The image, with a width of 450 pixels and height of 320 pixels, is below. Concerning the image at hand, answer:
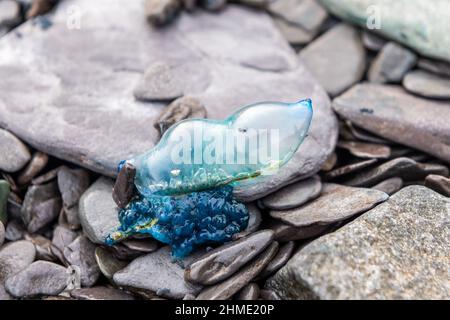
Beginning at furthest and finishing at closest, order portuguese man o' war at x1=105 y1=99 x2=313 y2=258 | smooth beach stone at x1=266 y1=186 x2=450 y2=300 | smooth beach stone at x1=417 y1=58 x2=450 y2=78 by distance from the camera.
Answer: smooth beach stone at x1=417 y1=58 x2=450 y2=78
portuguese man o' war at x1=105 y1=99 x2=313 y2=258
smooth beach stone at x1=266 y1=186 x2=450 y2=300

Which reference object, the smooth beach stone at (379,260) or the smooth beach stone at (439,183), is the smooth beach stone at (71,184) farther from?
the smooth beach stone at (439,183)

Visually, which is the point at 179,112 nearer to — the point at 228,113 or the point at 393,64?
the point at 228,113

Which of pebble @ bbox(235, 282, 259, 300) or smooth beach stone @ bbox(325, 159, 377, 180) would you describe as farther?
smooth beach stone @ bbox(325, 159, 377, 180)

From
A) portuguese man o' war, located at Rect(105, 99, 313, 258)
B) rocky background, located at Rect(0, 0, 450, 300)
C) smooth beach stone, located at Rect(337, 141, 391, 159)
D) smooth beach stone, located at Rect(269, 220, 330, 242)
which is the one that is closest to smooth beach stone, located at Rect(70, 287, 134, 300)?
rocky background, located at Rect(0, 0, 450, 300)

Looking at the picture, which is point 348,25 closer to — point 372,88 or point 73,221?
point 372,88

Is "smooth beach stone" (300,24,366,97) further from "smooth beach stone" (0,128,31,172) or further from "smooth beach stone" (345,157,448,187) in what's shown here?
"smooth beach stone" (0,128,31,172)
